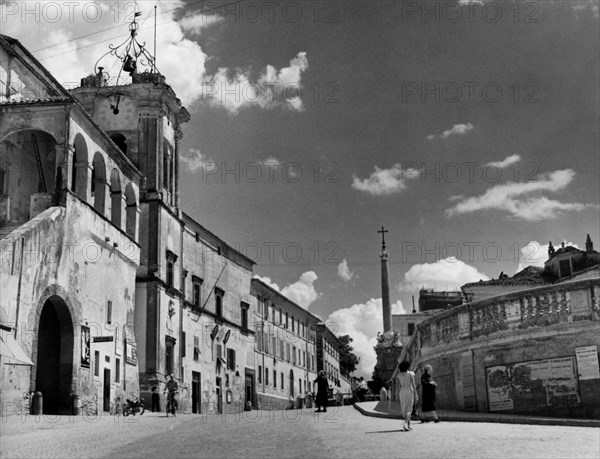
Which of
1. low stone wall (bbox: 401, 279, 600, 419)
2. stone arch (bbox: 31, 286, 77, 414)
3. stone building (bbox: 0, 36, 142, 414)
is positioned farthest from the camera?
stone arch (bbox: 31, 286, 77, 414)

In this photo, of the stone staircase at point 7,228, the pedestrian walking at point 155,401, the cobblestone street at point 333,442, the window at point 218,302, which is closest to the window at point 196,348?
the window at point 218,302

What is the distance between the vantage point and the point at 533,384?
17.0m

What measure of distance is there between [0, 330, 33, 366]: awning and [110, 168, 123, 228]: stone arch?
40.8 feet

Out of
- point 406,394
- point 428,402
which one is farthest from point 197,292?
point 406,394

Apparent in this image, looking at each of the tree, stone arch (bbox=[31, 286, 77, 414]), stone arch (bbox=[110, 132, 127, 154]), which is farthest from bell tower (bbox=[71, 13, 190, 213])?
the tree

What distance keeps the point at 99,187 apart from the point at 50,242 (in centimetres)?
711

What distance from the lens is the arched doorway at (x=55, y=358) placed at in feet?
86.9

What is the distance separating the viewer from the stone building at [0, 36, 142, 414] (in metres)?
23.4

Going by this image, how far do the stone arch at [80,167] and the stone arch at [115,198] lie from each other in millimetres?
3982

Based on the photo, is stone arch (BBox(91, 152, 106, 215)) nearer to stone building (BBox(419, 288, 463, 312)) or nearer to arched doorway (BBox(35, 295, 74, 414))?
arched doorway (BBox(35, 295, 74, 414))

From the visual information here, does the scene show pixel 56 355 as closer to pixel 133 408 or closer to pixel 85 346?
pixel 85 346

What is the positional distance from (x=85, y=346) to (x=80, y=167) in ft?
22.4

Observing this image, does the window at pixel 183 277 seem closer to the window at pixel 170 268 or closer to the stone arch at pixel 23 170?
the window at pixel 170 268

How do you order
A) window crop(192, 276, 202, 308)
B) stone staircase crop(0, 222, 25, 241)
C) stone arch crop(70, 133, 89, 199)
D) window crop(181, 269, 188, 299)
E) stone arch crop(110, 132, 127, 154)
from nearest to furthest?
1. stone staircase crop(0, 222, 25, 241)
2. stone arch crop(70, 133, 89, 199)
3. stone arch crop(110, 132, 127, 154)
4. window crop(181, 269, 188, 299)
5. window crop(192, 276, 202, 308)
